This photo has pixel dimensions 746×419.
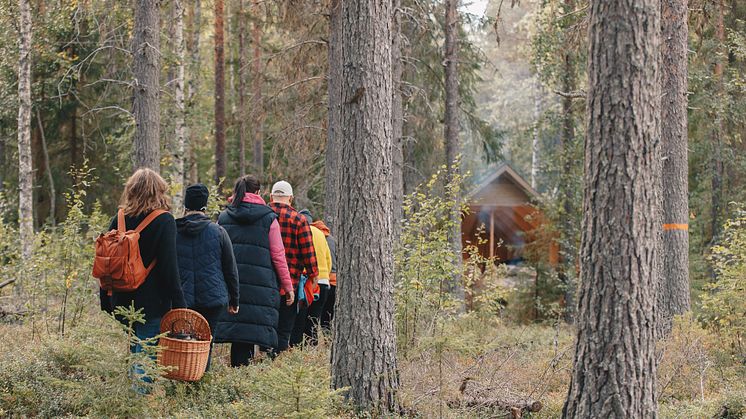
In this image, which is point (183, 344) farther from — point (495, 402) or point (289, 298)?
point (495, 402)

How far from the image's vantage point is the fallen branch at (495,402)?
716 cm

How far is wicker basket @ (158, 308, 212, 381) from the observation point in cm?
634

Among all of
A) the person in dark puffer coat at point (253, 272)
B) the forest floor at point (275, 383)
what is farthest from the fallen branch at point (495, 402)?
the person in dark puffer coat at point (253, 272)

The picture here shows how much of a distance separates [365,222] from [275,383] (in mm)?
1639

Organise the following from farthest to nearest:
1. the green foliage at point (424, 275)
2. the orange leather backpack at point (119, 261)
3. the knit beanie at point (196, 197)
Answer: the green foliage at point (424, 275) → the knit beanie at point (196, 197) → the orange leather backpack at point (119, 261)

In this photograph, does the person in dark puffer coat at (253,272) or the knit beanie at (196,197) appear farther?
the person in dark puffer coat at (253,272)

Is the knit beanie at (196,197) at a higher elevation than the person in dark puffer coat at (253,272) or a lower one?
higher

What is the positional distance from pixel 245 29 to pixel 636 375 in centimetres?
2227

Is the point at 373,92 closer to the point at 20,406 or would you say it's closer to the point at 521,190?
the point at 20,406

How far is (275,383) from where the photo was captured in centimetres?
586

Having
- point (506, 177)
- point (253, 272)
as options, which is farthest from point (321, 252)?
point (506, 177)

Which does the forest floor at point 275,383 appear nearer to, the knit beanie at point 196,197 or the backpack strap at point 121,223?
the backpack strap at point 121,223

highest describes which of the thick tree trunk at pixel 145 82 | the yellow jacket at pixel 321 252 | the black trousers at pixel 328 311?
the thick tree trunk at pixel 145 82

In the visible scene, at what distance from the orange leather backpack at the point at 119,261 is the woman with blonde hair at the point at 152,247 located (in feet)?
0.38
